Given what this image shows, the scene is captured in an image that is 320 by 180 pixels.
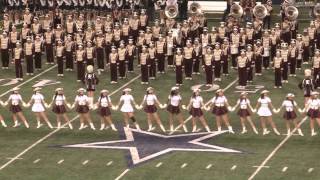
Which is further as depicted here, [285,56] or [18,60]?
[18,60]

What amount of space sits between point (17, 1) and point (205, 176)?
23772 millimetres

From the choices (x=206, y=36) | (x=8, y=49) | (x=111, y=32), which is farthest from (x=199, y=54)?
(x=8, y=49)

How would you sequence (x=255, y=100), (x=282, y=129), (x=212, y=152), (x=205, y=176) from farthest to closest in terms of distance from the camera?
(x=255, y=100), (x=282, y=129), (x=212, y=152), (x=205, y=176)

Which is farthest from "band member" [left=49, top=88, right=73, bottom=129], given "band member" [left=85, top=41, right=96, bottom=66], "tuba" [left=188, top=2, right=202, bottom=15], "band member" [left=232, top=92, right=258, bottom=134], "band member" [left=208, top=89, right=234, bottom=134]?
"tuba" [left=188, top=2, right=202, bottom=15]

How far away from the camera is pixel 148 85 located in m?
40.4

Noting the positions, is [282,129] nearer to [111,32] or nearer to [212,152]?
[212,152]

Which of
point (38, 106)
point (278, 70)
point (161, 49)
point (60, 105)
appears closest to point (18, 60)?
point (161, 49)

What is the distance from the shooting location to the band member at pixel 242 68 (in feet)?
130

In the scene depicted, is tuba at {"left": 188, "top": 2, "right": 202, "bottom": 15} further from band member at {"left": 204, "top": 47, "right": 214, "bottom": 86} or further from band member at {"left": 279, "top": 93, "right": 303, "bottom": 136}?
band member at {"left": 279, "top": 93, "right": 303, "bottom": 136}

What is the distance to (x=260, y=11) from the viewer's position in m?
45.2

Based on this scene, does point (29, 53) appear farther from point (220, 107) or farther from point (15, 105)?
point (220, 107)

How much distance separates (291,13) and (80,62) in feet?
31.3

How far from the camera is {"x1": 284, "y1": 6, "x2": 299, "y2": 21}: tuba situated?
44875 millimetres

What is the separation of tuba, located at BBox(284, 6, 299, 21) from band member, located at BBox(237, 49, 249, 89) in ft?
19.2
